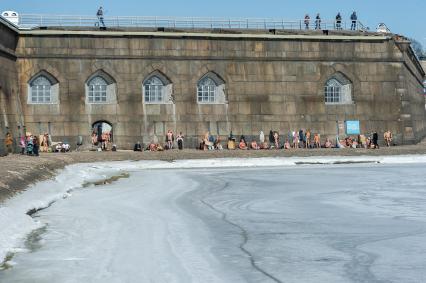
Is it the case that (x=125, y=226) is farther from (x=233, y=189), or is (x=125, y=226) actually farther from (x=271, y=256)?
(x=233, y=189)

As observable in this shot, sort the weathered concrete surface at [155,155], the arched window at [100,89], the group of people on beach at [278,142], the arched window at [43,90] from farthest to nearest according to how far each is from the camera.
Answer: the arched window at [100,89] → the group of people on beach at [278,142] → the arched window at [43,90] → the weathered concrete surface at [155,155]

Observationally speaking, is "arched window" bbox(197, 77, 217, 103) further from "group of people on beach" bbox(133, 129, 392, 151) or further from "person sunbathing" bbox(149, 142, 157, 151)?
"person sunbathing" bbox(149, 142, 157, 151)

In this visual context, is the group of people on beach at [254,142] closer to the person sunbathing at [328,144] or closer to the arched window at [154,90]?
the person sunbathing at [328,144]

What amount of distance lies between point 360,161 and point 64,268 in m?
33.1

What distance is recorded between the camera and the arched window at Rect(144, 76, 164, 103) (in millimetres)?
47719

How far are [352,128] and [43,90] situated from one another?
900 inches

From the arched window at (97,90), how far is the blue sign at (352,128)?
18.2 m

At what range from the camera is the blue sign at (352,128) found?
49844 millimetres

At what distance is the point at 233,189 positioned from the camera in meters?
23.8

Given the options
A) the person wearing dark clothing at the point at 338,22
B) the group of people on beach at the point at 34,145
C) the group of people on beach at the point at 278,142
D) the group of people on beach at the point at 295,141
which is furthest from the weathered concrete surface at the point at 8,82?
the person wearing dark clothing at the point at 338,22

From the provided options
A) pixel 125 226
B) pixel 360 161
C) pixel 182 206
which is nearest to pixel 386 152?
pixel 360 161

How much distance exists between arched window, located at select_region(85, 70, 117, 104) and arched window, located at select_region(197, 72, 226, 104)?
6.27 metres

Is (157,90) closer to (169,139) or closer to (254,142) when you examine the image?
(169,139)

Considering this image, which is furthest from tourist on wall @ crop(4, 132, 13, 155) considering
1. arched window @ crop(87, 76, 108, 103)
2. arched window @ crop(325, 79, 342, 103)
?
arched window @ crop(325, 79, 342, 103)
